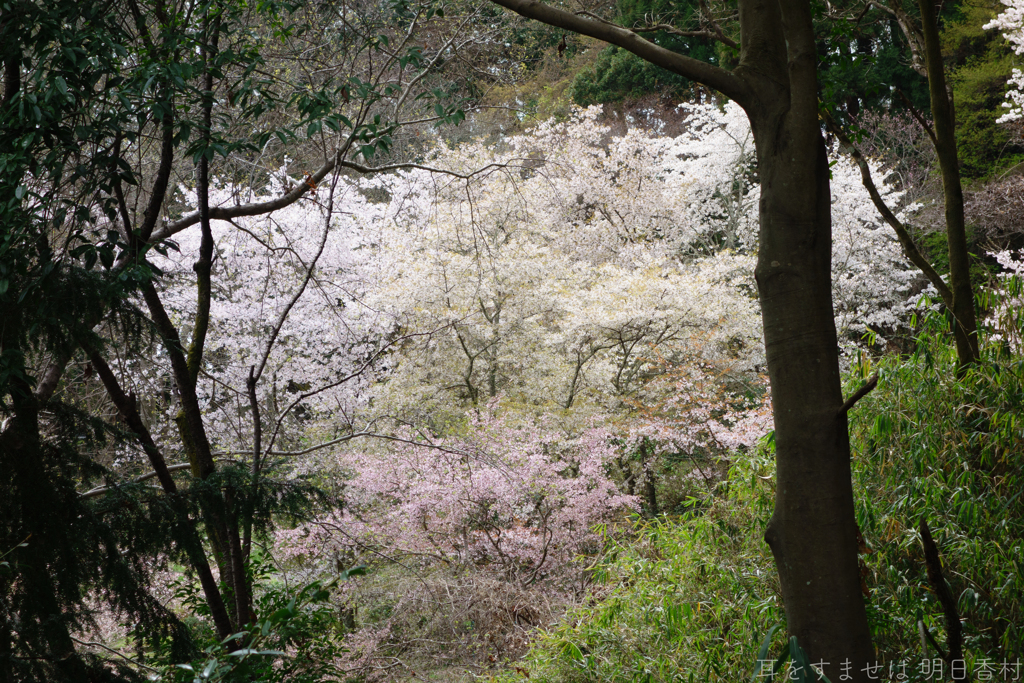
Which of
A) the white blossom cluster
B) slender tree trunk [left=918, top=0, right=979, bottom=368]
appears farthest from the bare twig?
the white blossom cluster

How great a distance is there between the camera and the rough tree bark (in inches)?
60.9

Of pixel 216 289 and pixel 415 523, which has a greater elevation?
pixel 216 289

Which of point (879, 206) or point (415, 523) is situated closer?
point (879, 206)

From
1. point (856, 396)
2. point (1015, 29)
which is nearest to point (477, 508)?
point (856, 396)

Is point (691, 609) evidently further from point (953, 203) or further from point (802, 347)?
point (953, 203)

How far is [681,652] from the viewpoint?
2.58m

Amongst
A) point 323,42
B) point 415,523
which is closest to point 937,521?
point 323,42

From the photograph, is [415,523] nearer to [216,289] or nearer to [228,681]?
[216,289]

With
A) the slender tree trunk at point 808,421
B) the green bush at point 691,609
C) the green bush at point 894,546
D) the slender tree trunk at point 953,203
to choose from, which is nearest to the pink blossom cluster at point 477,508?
the green bush at point 691,609

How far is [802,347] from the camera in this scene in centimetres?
160

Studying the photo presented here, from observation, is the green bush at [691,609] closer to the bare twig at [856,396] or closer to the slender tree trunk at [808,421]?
the slender tree trunk at [808,421]

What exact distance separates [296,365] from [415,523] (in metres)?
2.72

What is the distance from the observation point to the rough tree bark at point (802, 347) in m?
1.55

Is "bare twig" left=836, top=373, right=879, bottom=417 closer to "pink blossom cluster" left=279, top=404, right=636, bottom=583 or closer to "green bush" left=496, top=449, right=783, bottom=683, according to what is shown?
"green bush" left=496, top=449, right=783, bottom=683
